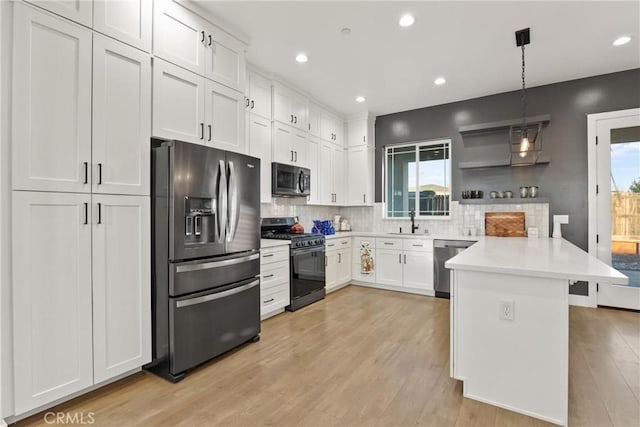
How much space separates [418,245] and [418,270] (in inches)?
14.7

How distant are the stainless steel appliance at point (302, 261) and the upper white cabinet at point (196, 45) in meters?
1.83

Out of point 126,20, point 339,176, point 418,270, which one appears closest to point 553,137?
point 418,270

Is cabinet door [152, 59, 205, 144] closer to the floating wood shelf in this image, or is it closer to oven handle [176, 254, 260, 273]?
oven handle [176, 254, 260, 273]

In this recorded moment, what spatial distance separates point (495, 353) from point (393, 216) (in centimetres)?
369

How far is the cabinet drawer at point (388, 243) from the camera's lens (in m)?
4.76

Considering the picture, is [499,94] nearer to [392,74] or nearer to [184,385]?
[392,74]

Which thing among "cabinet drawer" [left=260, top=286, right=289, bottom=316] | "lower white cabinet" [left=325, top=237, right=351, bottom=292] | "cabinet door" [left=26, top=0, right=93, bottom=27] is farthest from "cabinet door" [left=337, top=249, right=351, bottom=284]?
"cabinet door" [left=26, top=0, right=93, bottom=27]

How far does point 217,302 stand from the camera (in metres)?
2.48

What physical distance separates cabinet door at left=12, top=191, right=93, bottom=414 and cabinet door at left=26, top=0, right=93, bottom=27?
42.3 inches

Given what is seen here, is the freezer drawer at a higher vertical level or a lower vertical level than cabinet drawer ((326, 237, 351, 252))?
lower

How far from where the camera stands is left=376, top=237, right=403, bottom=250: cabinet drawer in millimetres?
4762

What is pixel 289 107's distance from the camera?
4266 millimetres

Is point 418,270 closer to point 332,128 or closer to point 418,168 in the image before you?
point 418,168

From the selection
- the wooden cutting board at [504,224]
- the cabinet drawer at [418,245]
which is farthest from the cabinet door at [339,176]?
the wooden cutting board at [504,224]
